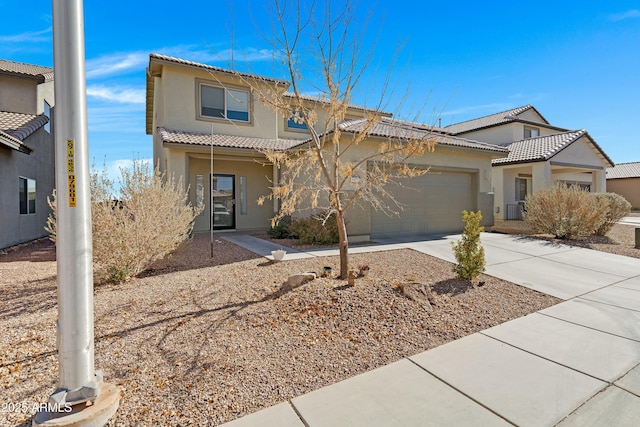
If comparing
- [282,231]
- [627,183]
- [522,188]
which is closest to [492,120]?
[522,188]

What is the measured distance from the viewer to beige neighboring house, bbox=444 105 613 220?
16891 millimetres

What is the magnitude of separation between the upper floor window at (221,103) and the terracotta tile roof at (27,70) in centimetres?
677

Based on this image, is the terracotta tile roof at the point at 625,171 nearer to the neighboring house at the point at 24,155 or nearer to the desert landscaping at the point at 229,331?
the desert landscaping at the point at 229,331

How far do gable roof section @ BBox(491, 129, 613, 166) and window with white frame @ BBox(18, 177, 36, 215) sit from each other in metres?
21.2

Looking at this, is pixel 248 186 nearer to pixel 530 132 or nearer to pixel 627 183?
pixel 530 132

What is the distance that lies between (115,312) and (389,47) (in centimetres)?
600

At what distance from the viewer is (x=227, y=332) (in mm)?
3779

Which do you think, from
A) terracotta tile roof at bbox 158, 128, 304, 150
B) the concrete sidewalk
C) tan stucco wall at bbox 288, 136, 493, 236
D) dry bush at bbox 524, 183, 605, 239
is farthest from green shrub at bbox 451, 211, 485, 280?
dry bush at bbox 524, 183, 605, 239

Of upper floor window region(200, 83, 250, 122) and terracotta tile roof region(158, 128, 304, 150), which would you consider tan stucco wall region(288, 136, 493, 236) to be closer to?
terracotta tile roof region(158, 128, 304, 150)

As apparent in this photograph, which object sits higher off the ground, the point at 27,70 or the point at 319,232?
the point at 27,70

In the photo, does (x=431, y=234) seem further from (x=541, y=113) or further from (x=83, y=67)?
(x=541, y=113)

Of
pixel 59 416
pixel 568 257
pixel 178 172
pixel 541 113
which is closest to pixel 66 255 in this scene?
pixel 59 416

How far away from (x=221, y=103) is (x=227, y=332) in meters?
11.7

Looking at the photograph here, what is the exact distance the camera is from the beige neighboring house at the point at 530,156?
1689cm
